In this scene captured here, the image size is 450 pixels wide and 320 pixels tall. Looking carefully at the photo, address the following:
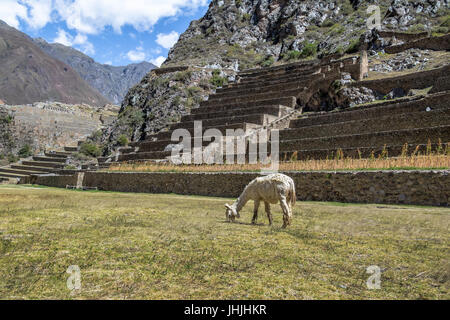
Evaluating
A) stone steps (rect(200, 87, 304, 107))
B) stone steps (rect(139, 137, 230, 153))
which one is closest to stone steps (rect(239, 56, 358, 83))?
stone steps (rect(200, 87, 304, 107))

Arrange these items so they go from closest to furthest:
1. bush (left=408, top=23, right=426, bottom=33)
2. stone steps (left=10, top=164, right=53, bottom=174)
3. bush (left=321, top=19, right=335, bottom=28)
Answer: stone steps (left=10, top=164, right=53, bottom=174), bush (left=408, top=23, right=426, bottom=33), bush (left=321, top=19, right=335, bottom=28)

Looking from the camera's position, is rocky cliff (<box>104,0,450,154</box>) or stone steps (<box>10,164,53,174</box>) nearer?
stone steps (<box>10,164,53,174</box>)

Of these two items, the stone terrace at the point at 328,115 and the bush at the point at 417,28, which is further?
the bush at the point at 417,28

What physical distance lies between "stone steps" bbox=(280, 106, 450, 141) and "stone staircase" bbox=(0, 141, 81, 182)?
21801 mm

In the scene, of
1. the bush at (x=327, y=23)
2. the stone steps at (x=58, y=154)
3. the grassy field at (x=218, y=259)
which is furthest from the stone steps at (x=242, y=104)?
the bush at (x=327, y=23)

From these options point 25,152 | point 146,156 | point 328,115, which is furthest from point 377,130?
point 25,152

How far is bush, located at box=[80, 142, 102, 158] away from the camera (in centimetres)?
3651

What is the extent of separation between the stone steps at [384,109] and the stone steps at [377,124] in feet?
4.10

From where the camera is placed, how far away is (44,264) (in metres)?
3.40

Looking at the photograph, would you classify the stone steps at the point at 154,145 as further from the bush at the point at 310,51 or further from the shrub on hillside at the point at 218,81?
the bush at the point at 310,51

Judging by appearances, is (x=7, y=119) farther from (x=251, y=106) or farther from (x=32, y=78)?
(x=32, y=78)

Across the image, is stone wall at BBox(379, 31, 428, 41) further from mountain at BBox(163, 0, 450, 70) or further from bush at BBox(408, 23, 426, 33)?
bush at BBox(408, 23, 426, 33)

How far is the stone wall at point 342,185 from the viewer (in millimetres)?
9336
